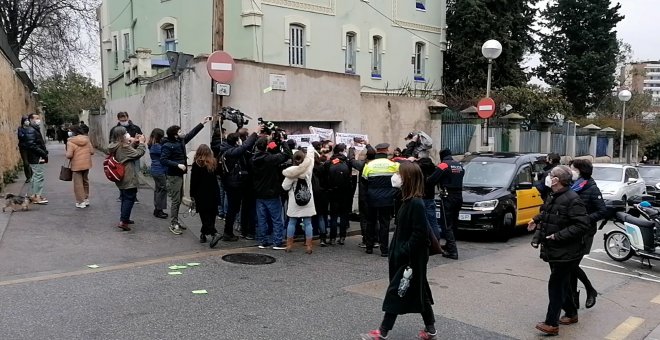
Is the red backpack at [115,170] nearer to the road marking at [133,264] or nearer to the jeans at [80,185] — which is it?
the jeans at [80,185]

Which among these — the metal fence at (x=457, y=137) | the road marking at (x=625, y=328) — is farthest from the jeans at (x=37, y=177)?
the metal fence at (x=457, y=137)

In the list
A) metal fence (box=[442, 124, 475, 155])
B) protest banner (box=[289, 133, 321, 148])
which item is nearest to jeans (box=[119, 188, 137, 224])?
protest banner (box=[289, 133, 321, 148])

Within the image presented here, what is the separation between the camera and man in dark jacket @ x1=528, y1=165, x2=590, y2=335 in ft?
17.3

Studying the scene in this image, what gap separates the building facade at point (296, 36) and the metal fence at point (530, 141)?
4.72m

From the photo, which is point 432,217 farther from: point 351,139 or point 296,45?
point 296,45

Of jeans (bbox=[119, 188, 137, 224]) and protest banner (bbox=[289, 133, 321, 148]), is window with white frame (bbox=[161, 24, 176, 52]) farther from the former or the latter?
jeans (bbox=[119, 188, 137, 224])

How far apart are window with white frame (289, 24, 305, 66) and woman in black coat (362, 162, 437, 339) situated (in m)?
19.6

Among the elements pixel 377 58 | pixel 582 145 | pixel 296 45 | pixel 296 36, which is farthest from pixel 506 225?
pixel 582 145

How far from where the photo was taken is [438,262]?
8.58 metres

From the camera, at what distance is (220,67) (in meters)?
10.4

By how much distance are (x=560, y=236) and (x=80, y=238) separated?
7.13m

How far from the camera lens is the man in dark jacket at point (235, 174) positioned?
348 inches

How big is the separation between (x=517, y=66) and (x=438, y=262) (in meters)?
25.5

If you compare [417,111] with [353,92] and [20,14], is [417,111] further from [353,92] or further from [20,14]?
[20,14]
